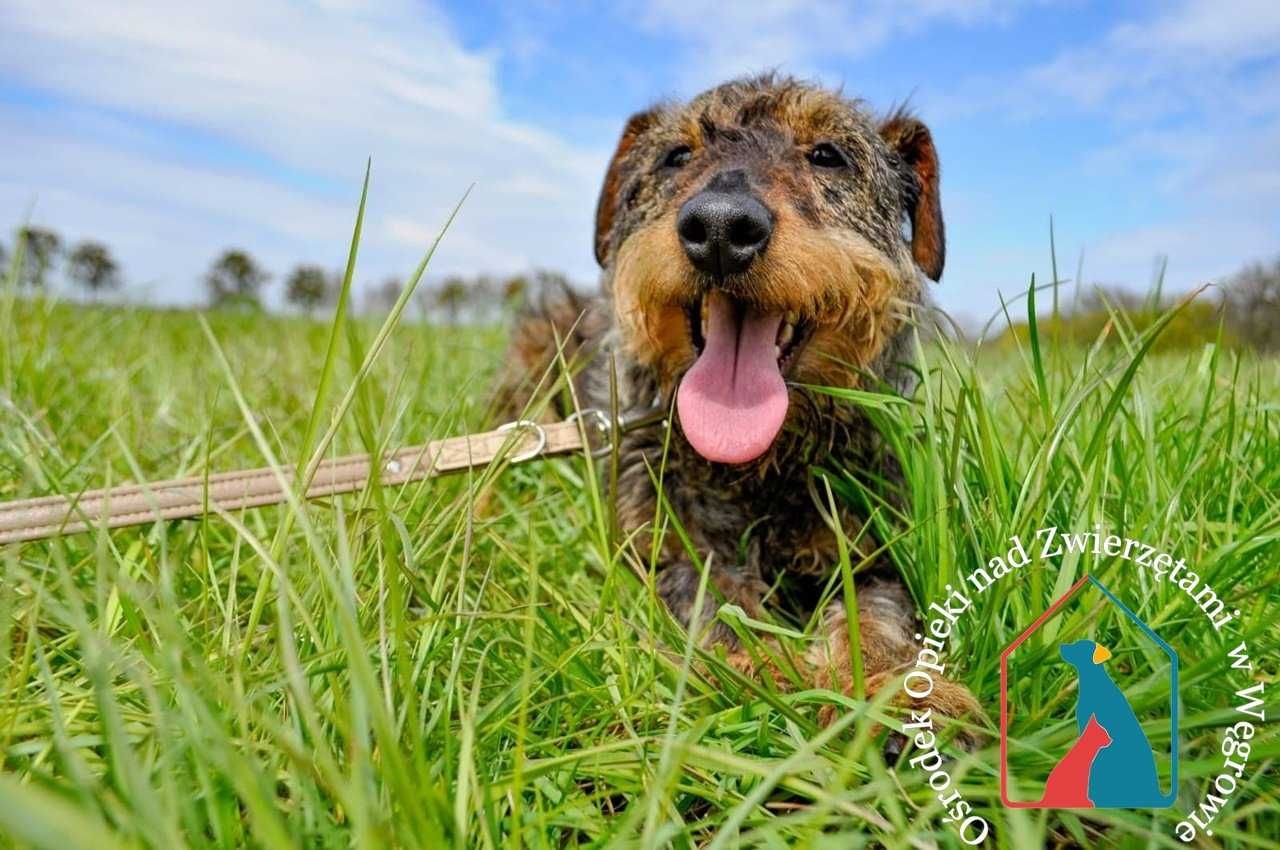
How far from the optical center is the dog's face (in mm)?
2387

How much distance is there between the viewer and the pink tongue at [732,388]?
8.20ft

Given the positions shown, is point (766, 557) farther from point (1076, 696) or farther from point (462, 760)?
point (462, 760)

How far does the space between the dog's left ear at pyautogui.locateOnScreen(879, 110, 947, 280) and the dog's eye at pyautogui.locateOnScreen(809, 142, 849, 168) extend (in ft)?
1.36

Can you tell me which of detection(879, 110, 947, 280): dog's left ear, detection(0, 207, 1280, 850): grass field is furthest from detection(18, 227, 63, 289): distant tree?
detection(879, 110, 947, 280): dog's left ear

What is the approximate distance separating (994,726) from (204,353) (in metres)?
6.92

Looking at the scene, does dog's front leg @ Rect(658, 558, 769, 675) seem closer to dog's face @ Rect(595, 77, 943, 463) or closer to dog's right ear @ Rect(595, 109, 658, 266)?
dog's face @ Rect(595, 77, 943, 463)

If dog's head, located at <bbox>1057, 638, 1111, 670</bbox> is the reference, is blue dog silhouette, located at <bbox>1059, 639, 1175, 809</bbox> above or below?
below

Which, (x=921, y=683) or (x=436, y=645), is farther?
(x=921, y=683)

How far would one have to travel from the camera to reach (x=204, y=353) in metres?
6.72

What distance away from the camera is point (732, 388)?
8.46 feet

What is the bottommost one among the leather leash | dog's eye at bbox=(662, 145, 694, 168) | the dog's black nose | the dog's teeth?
the leather leash

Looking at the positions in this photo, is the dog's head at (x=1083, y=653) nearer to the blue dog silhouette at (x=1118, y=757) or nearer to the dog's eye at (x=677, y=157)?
the blue dog silhouette at (x=1118, y=757)

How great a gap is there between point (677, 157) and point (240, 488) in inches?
78.7

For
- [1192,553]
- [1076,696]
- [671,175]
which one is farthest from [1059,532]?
[671,175]
